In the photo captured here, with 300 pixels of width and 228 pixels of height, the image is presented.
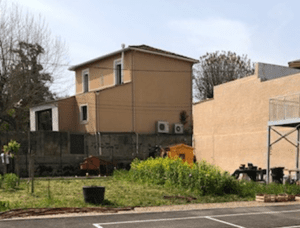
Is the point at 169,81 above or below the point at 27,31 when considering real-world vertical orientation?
below

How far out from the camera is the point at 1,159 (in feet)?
86.9

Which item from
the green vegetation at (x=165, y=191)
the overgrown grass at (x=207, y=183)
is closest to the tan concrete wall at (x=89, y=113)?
the green vegetation at (x=165, y=191)

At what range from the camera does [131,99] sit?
3569cm

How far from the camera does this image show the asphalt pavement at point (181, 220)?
1049cm

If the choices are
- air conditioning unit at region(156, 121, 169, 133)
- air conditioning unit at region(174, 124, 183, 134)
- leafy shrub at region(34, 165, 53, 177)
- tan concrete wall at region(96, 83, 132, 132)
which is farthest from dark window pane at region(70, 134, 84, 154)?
air conditioning unit at region(174, 124, 183, 134)

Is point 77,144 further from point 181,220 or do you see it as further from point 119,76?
point 181,220

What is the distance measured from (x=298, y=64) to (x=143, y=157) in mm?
14466

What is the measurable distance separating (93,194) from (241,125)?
16.7m

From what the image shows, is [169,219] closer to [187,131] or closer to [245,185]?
[245,185]

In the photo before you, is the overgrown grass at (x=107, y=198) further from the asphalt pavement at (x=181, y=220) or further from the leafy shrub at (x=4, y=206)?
the asphalt pavement at (x=181, y=220)

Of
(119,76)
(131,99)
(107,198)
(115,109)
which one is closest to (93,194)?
(107,198)

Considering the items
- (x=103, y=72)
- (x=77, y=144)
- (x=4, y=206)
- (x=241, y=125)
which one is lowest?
(x=4, y=206)

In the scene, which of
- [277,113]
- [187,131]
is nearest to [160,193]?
[277,113]

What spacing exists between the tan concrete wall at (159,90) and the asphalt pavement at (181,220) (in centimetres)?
2379
